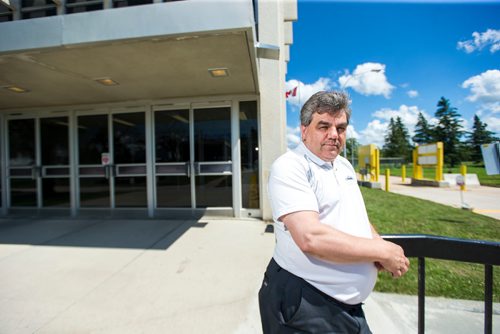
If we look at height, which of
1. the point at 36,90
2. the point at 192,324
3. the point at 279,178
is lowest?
the point at 192,324

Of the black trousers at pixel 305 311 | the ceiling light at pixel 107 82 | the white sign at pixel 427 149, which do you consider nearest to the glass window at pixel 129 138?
the ceiling light at pixel 107 82

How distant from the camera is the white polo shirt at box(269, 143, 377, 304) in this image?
1.13 m

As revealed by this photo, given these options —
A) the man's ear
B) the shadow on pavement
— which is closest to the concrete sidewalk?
the shadow on pavement

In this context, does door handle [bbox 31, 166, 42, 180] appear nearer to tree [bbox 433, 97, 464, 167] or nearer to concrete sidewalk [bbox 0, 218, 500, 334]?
concrete sidewalk [bbox 0, 218, 500, 334]

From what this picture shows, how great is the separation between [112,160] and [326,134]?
6.97 m

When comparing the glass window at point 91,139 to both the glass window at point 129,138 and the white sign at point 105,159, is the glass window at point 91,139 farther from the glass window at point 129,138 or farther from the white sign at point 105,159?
the glass window at point 129,138

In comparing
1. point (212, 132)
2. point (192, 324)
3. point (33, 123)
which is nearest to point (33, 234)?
point (33, 123)

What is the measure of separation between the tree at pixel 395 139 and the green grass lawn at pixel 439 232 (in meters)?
49.8

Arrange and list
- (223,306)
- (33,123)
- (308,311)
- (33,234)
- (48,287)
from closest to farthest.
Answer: (308,311), (223,306), (48,287), (33,234), (33,123)

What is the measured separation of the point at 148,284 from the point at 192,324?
1.03 meters

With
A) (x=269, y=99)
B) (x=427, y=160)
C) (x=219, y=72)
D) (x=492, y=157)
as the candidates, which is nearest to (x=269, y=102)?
(x=269, y=99)

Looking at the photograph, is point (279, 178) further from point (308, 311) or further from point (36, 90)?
point (36, 90)

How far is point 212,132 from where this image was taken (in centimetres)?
661

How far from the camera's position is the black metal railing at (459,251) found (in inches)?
49.0
